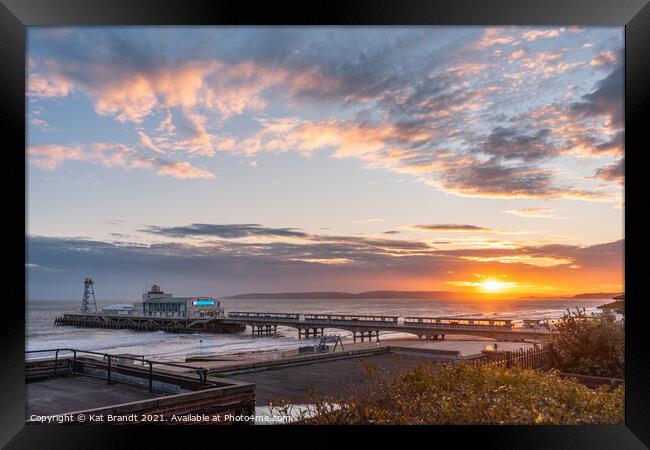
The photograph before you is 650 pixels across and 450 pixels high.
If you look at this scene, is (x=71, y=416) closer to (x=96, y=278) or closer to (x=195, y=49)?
(x=195, y=49)

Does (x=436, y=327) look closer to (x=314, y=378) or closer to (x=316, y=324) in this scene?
(x=316, y=324)

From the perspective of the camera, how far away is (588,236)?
12977 millimetres

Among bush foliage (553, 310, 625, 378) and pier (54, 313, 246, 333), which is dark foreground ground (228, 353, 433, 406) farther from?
pier (54, 313, 246, 333)

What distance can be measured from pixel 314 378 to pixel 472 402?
447 centimetres

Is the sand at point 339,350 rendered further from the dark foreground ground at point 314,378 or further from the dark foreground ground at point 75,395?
the dark foreground ground at point 75,395

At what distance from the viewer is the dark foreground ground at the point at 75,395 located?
7.82 metres

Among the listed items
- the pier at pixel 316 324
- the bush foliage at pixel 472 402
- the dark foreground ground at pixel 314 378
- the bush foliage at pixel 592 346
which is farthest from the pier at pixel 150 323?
the bush foliage at pixel 472 402

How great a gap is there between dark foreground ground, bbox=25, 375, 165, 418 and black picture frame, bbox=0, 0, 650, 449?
149 centimetres

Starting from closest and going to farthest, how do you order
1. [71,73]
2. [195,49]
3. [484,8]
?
[484,8] < [195,49] < [71,73]

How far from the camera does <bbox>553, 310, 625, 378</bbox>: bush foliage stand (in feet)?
32.6

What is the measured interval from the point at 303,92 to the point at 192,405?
8.53 meters

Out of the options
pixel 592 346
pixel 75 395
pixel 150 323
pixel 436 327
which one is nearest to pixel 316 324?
pixel 436 327

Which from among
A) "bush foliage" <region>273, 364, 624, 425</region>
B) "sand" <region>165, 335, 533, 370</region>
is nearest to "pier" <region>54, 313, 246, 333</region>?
"sand" <region>165, 335, 533, 370</region>

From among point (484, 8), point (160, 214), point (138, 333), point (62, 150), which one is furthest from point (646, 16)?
point (138, 333)
